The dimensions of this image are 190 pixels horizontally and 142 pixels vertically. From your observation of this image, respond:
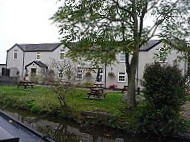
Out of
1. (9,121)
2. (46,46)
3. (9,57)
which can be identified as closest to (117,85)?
(46,46)

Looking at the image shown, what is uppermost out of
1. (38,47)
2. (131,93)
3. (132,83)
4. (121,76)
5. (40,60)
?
Result: (38,47)

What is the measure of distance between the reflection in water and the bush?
1.10 metres

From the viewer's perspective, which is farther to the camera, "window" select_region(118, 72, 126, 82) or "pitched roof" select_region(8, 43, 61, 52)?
"pitched roof" select_region(8, 43, 61, 52)

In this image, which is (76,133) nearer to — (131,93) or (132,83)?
(131,93)

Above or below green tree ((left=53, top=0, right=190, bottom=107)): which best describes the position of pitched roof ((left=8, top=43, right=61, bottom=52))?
above

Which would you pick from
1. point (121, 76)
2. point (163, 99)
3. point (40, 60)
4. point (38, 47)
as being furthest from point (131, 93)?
point (38, 47)

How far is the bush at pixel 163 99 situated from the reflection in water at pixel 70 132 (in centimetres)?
110

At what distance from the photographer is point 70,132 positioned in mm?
11672

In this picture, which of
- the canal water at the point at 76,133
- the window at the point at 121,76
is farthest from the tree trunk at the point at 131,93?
the window at the point at 121,76

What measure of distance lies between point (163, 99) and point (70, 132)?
14.2 feet

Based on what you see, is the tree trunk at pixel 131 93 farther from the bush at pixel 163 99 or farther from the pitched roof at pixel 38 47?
the pitched roof at pixel 38 47

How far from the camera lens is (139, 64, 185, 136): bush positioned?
9.98 meters

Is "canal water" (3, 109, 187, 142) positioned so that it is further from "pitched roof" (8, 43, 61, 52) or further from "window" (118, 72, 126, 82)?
"pitched roof" (8, 43, 61, 52)

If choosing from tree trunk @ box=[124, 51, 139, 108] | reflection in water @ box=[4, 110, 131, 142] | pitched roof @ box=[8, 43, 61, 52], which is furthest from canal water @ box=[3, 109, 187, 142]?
pitched roof @ box=[8, 43, 61, 52]
